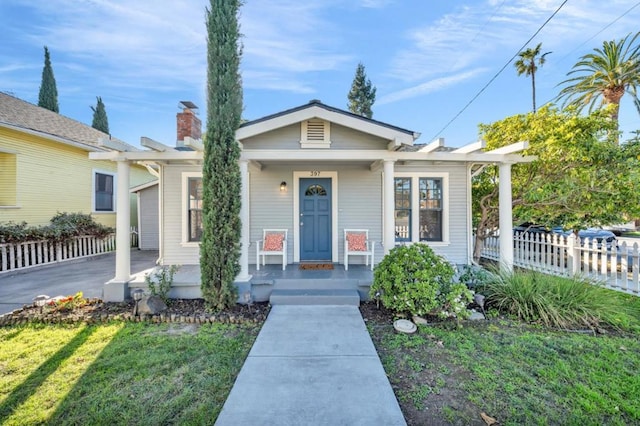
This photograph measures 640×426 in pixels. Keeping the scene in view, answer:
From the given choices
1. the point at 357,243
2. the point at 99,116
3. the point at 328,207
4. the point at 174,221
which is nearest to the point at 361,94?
the point at 328,207

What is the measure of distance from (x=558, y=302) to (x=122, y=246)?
7.83 meters

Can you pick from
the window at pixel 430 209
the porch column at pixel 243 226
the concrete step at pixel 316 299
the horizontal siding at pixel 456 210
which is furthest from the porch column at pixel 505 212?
the porch column at pixel 243 226

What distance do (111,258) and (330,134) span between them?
359 inches

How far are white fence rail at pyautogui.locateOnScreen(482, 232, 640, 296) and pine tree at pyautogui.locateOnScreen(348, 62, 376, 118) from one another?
15.2 metres

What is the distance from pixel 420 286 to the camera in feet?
14.2

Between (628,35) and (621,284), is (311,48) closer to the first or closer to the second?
(621,284)

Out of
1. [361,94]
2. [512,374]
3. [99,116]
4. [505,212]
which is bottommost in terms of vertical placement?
[512,374]

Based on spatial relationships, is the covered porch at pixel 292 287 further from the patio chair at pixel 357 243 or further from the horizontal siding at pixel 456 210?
the horizontal siding at pixel 456 210

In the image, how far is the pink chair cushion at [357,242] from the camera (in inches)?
262

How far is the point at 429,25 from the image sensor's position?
9.25 metres

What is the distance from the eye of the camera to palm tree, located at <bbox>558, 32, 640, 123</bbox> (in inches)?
457

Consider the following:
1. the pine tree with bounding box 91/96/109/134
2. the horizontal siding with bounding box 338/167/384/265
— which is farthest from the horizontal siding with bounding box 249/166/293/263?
the pine tree with bounding box 91/96/109/134

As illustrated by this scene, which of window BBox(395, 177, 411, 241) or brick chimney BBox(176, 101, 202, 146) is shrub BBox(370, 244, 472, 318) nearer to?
window BBox(395, 177, 411, 241)

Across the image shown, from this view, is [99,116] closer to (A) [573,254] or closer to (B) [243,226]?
(B) [243,226]
